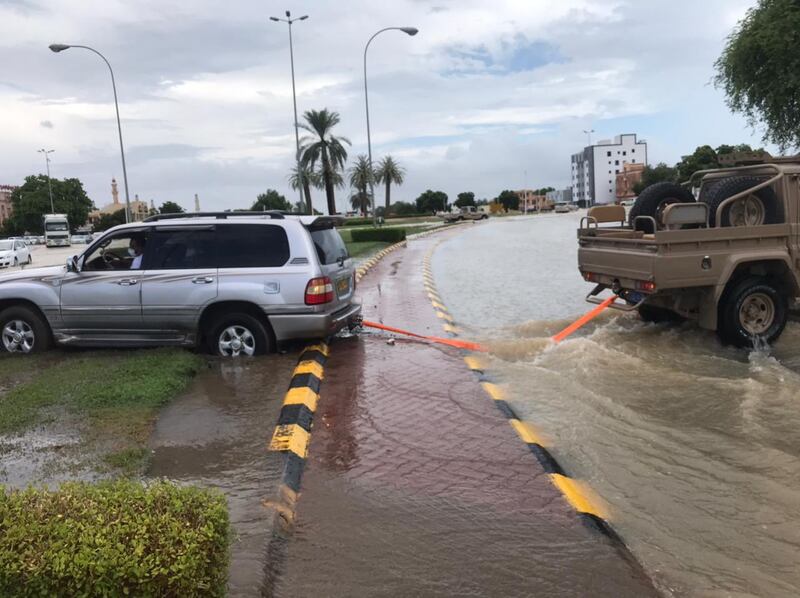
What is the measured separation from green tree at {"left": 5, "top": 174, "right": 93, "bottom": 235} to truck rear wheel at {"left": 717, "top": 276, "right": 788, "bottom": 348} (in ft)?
330

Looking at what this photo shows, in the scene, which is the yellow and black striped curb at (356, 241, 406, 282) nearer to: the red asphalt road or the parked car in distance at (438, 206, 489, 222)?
the red asphalt road

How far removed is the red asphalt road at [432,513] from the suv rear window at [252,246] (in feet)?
6.27

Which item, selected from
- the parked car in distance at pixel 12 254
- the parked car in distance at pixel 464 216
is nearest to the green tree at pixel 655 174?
the parked car in distance at pixel 464 216

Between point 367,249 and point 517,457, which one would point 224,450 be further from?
point 367,249

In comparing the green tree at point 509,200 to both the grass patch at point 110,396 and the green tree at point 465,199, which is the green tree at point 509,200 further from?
the grass patch at point 110,396

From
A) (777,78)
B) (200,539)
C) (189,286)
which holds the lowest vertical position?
(200,539)

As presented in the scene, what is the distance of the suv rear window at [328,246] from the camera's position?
8.19m

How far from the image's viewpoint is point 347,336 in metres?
9.77

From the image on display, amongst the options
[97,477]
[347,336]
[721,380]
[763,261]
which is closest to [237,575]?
[97,477]

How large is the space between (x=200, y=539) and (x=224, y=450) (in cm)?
264

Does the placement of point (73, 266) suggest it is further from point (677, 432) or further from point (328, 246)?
point (677, 432)

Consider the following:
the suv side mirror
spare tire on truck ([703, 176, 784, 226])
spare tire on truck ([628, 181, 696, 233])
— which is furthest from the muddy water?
spare tire on truck ([703, 176, 784, 226])

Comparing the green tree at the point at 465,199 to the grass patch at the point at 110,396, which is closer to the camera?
the grass patch at the point at 110,396

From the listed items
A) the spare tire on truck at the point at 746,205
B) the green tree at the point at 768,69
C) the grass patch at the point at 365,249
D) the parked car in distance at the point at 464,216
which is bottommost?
the grass patch at the point at 365,249
